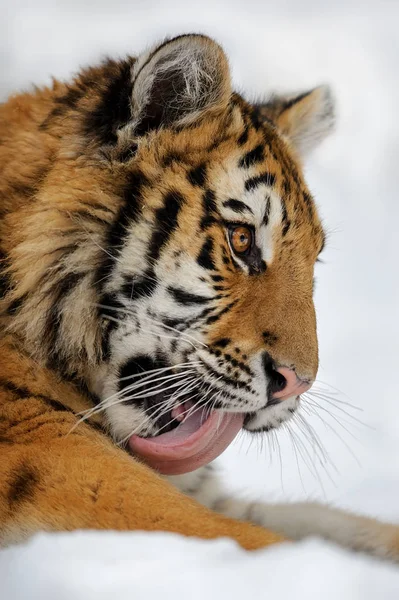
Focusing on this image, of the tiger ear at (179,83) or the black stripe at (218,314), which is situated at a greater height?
the tiger ear at (179,83)

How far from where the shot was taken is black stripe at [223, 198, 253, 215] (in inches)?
74.9

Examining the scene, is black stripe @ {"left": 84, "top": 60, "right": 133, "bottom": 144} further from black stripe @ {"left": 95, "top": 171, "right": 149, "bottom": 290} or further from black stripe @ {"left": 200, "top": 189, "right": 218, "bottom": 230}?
black stripe @ {"left": 200, "top": 189, "right": 218, "bottom": 230}

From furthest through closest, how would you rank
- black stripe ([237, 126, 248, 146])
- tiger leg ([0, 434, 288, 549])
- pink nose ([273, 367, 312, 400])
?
1. black stripe ([237, 126, 248, 146])
2. pink nose ([273, 367, 312, 400])
3. tiger leg ([0, 434, 288, 549])

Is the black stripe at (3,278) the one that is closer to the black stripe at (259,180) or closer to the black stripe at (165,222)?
the black stripe at (165,222)

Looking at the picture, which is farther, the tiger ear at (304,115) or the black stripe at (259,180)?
the tiger ear at (304,115)

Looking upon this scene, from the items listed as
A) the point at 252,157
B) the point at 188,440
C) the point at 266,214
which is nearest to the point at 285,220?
the point at 266,214

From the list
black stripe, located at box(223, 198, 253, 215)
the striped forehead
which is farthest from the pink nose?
black stripe, located at box(223, 198, 253, 215)

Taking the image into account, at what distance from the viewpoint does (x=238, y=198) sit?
192cm

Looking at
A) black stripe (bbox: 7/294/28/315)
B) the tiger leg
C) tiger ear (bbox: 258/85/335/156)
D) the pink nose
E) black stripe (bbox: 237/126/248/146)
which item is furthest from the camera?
tiger ear (bbox: 258/85/335/156)

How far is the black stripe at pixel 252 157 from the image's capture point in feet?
6.48

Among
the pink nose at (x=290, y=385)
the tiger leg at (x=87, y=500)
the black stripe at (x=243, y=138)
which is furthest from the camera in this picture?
the black stripe at (x=243, y=138)

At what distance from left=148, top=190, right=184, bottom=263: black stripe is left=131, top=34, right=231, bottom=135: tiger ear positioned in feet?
0.56

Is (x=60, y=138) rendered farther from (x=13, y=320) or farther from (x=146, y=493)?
(x=146, y=493)

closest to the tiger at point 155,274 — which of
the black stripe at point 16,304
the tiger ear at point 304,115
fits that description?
the black stripe at point 16,304
